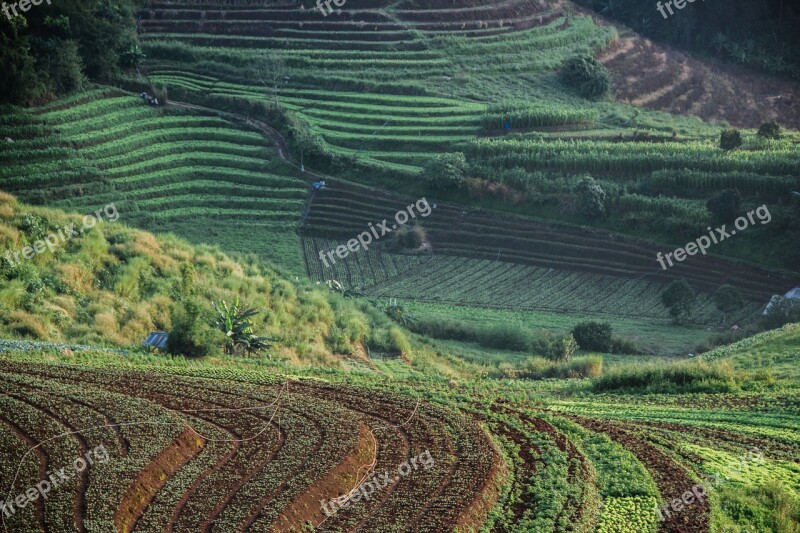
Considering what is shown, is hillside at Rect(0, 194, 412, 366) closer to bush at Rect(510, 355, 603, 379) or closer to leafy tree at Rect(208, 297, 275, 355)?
leafy tree at Rect(208, 297, 275, 355)

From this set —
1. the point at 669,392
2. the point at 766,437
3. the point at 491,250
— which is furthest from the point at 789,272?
the point at 766,437

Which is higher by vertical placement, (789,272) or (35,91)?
(35,91)

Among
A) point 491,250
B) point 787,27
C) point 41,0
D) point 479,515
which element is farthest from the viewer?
point 787,27

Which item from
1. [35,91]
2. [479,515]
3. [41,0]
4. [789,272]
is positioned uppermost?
[41,0]

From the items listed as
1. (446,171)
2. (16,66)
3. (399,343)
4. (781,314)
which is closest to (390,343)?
(399,343)

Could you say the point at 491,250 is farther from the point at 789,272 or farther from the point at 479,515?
the point at 479,515

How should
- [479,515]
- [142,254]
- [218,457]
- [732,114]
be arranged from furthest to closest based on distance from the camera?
[732,114]
[142,254]
[218,457]
[479,515]

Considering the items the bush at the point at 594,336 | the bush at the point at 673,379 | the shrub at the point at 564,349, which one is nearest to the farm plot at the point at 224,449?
the bush at the point at 673,379

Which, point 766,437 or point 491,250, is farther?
point 491,250
